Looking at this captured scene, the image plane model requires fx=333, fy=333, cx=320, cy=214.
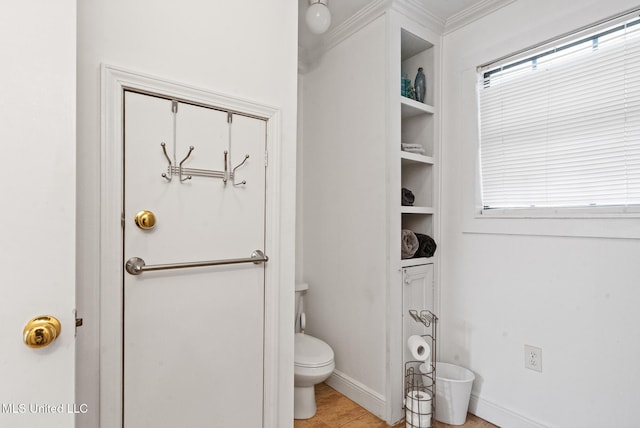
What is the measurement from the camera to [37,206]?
827 millimetres

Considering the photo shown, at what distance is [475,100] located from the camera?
213 centimetres

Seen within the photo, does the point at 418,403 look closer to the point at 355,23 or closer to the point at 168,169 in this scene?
the point at 168,169

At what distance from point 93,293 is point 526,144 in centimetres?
222

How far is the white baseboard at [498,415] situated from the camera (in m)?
1.87

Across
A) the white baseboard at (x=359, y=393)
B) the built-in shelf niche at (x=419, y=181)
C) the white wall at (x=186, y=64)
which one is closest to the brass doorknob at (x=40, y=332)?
the white wall at (x=186, y=64)

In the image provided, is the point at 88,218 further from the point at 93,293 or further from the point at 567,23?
the point at 567,23

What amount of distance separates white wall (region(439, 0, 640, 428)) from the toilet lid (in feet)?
2.76

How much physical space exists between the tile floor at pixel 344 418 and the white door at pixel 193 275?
0.63 metres

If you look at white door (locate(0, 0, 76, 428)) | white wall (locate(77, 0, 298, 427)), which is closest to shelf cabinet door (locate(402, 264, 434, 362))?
white wall (locate(77, 0, 298, 427))

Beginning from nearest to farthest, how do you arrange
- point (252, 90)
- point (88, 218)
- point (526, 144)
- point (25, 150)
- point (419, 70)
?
1. point (25, 150)
2. point (88, 218)
3. point (252, 90)
4. point (526, 144)
5. point (419, 70)

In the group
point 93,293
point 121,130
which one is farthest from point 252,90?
point 93,293

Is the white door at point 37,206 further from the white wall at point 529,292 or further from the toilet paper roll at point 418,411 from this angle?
the white wall at point 529,292

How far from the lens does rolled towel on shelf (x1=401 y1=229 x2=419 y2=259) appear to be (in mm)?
2127

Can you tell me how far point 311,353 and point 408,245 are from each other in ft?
3.02
